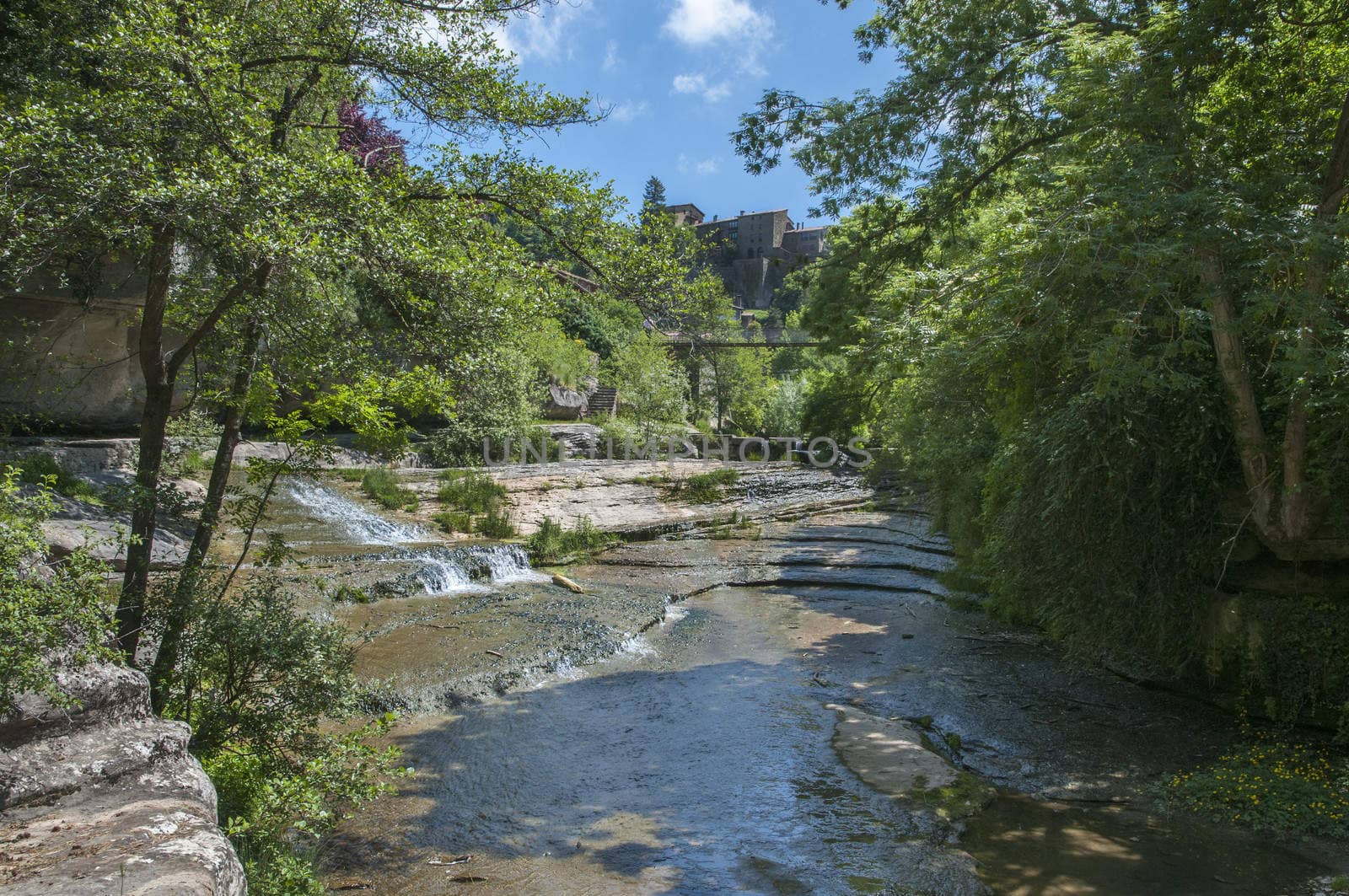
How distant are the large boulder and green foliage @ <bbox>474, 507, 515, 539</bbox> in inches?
497

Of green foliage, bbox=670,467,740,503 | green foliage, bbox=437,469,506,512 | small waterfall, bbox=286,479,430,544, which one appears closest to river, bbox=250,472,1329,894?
small waterfall, bbox=286,479,430,544

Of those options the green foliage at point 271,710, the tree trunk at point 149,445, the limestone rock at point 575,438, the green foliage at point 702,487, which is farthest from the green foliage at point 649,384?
the green foliage at point 271,710

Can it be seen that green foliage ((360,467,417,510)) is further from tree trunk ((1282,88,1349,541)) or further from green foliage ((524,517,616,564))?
tree trunk ((1282,88,1349,541))

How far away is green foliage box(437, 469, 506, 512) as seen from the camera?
16141 mm

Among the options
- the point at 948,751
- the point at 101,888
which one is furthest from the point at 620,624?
the point at 101,888

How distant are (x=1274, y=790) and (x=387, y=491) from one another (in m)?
14.0

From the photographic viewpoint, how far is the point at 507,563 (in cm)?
1327

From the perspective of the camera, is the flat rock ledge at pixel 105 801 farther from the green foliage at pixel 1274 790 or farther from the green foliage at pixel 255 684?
the green foliage at pixel 1274 790

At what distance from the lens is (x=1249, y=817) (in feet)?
18.2

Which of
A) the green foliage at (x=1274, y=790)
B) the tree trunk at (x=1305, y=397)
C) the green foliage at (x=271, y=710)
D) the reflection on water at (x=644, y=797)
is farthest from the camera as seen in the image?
the green foliage at (x=1274, y=790)

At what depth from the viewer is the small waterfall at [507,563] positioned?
12836mm

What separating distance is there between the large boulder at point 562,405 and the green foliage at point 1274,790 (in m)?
23.9

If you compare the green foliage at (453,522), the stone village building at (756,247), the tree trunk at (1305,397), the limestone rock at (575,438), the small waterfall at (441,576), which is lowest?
the small waterfall at (441,576)

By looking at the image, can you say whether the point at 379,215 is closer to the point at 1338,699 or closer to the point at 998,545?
the point at 998,545
